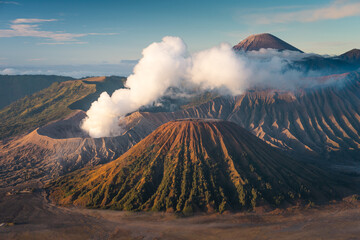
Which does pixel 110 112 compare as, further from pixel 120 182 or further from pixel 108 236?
pixel 108 236

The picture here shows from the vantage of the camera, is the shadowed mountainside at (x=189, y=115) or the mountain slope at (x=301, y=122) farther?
the mountain slope at (x=301, y=122)

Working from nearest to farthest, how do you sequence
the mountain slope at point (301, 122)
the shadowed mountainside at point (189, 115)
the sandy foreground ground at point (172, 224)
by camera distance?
the sandy foreground ground at point (172, 224)
the shadowed mountainside at point (189, 115)
the mountain slope at point (301, 122)

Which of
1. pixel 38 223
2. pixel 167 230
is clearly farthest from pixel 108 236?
pixel 38 223

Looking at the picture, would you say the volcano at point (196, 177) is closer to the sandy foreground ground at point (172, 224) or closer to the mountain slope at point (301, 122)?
the sandy foreground ground at point (172, 224)

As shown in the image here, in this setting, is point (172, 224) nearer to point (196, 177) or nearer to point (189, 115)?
point (196, 177)

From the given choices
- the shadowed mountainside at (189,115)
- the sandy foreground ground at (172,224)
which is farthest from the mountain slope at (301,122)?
the sandy foreground ground at (172,224)

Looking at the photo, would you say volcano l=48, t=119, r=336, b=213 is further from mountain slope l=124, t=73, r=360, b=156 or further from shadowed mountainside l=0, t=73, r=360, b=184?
mountain slope l=124, t=73, r=360, b=156

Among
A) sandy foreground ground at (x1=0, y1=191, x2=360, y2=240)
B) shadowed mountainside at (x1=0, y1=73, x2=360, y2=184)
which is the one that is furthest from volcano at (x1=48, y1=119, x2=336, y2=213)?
shadowed mountainside at (x1=0, y1=73, x2=360, y2=184)
